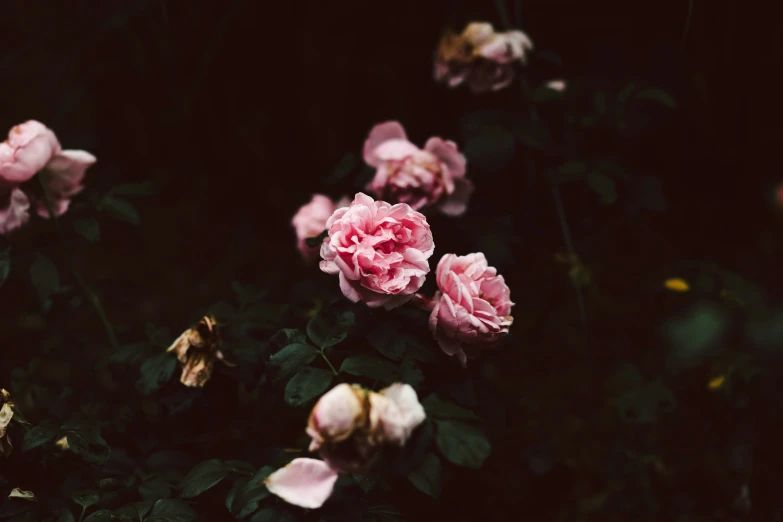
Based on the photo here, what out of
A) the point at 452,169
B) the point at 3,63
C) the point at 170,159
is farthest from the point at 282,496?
the point at 3,63

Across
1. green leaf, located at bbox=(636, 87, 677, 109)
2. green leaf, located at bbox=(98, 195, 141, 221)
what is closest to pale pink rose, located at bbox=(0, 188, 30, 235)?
green leaf, located at bbox=(98, 195, 141, 221)

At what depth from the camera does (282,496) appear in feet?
2.27

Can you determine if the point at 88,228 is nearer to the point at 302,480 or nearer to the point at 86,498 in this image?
the point at 86,498

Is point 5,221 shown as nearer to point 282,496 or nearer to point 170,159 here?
point 282,496

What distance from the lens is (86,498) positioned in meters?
0.79

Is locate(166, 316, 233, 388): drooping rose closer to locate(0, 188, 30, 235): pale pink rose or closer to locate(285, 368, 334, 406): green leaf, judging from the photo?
locate(285, 368, 334, 406): green leaf

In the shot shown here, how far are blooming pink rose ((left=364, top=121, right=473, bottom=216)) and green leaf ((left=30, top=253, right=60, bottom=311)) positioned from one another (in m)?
0.56

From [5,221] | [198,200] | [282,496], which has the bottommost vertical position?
[198,200]

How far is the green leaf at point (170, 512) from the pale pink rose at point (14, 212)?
0.53 meters

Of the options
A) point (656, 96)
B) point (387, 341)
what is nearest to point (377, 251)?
point (387, 341)

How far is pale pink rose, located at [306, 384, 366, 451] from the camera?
0.61 m

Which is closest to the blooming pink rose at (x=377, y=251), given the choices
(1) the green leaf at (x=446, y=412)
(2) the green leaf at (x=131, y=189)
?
(1) the green leaf at (x=446, y=412)

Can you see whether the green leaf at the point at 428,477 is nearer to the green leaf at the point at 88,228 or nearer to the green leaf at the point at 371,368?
the green leaf at the point at 371,368

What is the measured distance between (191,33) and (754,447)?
61.4 inches
